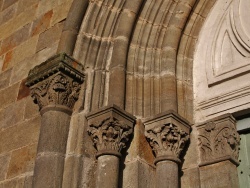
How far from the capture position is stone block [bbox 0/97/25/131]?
4.70 m

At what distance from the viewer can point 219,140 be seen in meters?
4.07

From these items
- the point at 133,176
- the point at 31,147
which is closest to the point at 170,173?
the point at 133,176

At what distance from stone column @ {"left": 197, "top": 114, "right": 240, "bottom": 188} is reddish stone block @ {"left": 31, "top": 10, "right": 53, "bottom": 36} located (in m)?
2.15

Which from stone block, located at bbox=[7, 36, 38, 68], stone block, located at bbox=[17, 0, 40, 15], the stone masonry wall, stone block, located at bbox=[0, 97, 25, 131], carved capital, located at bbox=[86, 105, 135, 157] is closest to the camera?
carved capital, located at bbox=[86, 105, 135, 157]

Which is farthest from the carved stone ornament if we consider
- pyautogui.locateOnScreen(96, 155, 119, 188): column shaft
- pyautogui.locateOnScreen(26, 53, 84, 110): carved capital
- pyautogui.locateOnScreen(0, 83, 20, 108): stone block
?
pyautogui.locateOnScreen(0, 83, 20, 108): stone block

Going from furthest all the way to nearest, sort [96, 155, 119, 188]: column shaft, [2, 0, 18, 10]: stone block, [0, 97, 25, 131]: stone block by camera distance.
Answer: [2, 0, 18, 10]: stone block < [0, 97, 25, 131]: stone block < [96, 155, 119, 188]: column shaft

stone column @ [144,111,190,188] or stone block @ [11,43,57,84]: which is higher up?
stone block @ [11,43,57,84]

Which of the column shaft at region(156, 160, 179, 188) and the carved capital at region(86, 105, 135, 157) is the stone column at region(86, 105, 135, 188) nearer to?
the carved capital at region(86, 105, 135, 157)

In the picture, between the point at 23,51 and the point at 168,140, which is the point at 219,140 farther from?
the point at 23,51

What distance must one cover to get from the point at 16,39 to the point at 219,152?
2840 millimetres

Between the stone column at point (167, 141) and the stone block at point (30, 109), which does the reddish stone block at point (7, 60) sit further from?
the stone column at point (167, 141)

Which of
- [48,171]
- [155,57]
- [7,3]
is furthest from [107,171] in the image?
[7,3]

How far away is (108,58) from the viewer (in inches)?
180

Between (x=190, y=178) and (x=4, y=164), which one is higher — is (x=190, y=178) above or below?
below
